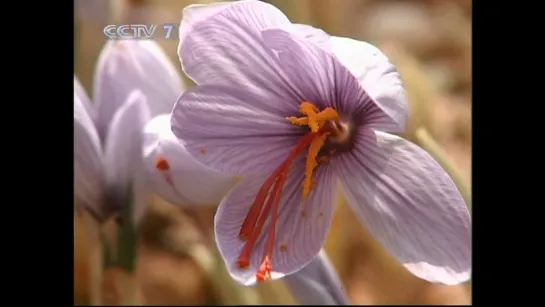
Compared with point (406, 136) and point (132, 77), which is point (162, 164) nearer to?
point (132, 77)

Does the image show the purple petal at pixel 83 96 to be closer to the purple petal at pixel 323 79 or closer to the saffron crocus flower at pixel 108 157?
the saffron crocus flower at pixel 108 157

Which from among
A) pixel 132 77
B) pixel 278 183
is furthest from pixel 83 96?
pixel 278 183

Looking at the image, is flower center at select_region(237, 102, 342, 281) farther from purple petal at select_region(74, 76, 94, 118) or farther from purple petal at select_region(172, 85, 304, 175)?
purple petal at select_region(74, 76, 94, 118)

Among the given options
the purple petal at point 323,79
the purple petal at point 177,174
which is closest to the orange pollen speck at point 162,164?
the purple petal at point 177,174

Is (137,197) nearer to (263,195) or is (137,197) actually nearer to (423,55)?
(263,195)

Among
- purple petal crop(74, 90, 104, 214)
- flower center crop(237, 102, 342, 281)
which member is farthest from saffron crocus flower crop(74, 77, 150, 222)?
flower center crop(237, 102, 342, 281)

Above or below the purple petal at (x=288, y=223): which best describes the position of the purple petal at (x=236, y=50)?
above

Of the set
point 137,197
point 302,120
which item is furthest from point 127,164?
point 302,120
